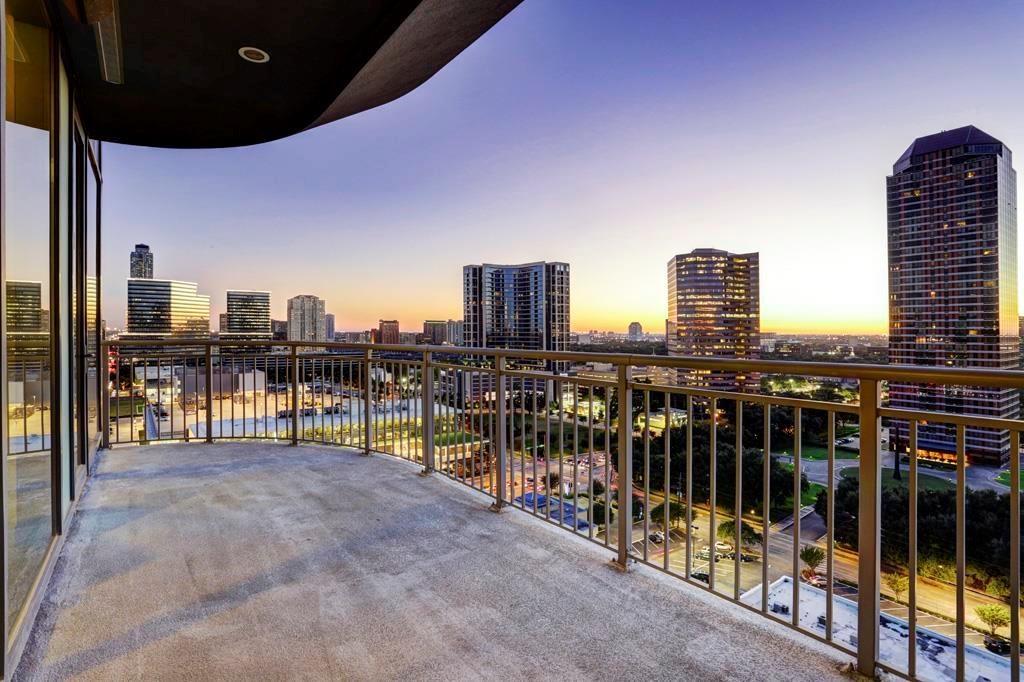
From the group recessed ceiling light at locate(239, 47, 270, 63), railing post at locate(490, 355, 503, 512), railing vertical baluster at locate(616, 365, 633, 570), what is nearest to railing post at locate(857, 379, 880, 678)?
railing vertical baluster at locate(616, 365, 633, 570)

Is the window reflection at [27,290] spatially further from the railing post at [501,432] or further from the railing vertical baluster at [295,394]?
the railing vertical baluster at [295,394]

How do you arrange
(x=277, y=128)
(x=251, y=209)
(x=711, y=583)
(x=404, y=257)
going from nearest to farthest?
(x=711, y=583), (x=277, y=128), (x=251, y=209), (x=404, y=257)

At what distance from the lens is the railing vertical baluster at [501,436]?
3219mm

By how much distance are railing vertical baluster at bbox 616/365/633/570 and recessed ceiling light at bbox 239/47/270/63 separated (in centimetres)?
341

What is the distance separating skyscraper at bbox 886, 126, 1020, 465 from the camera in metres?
7.15

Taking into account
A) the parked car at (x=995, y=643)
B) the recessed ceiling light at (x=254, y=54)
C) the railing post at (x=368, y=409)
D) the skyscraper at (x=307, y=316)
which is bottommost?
the parked car at (x=995, y=643)

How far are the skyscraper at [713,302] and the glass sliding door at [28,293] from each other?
20.7 feet

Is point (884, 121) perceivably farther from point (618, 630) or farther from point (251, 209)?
point (251, 209)

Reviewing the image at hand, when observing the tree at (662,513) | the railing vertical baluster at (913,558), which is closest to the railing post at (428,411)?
the tree at (662,513)

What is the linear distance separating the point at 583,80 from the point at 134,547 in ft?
36.4

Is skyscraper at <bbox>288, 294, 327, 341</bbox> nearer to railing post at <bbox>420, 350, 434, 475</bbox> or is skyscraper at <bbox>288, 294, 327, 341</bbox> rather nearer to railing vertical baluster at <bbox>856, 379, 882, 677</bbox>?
railing post at <bbox>420, 350, 434, 475</bbox>

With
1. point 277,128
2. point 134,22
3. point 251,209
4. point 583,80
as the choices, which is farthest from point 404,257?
point 134,22

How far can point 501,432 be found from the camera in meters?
3.22

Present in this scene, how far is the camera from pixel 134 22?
2.86 meters
